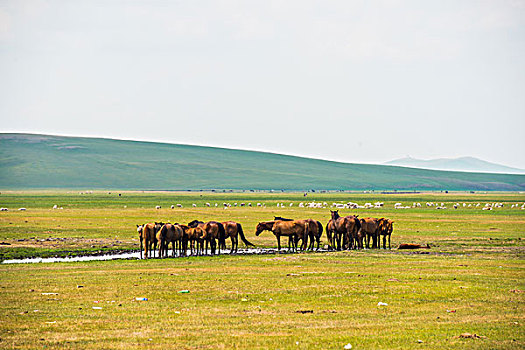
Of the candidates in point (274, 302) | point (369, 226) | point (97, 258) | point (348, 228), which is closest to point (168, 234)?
point (97, 258)

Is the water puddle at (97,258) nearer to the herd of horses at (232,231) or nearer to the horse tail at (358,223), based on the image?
the herd of horses at (232,231)

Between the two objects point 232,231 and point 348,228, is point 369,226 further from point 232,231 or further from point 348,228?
point 232,231

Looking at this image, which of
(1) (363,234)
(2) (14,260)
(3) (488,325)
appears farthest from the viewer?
(1) (363,234)

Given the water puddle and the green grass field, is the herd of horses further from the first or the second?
the green grass field

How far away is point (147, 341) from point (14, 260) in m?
20.7

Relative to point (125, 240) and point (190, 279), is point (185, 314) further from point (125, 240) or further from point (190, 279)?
point (125, 240)

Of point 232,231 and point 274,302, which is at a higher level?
point 232,231

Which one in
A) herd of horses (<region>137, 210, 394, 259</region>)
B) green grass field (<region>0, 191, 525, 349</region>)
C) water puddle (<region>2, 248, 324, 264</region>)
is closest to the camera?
green grass field (<region>0, 191, 525, 349</region>)

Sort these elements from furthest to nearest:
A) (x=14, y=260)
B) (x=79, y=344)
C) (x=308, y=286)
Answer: (x=14, y=260) → (x=308, y=286) → (x=79, y=344)

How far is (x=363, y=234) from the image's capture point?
37.3 metres

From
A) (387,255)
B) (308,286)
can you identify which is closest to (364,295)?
(308,286)

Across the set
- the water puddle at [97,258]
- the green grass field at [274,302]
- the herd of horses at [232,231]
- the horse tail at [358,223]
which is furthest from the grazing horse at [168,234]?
the horse tail at [358,223]

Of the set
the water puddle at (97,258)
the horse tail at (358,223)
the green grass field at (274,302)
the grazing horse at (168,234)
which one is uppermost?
the horse tail at (358,223)

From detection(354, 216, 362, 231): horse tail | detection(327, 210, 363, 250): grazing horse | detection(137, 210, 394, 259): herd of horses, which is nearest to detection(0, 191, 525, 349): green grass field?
detection(137, 210, 394, 259): herd of horses
